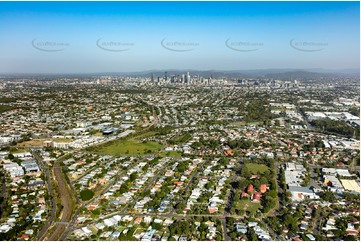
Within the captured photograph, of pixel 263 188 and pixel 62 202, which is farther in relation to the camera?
pixel 263 188

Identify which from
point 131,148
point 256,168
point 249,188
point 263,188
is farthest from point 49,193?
point 256,168

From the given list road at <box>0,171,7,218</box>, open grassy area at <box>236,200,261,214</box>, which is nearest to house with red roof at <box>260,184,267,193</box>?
open grassy area at <box>236,200,261,214</box>

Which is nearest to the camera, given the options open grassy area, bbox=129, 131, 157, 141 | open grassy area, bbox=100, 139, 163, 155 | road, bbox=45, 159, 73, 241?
road, bbox=45, 159, 73, 241

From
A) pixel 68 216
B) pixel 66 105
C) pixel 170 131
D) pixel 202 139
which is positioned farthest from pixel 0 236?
pixel 66 105

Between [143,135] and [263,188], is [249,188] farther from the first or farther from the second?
[143,135]

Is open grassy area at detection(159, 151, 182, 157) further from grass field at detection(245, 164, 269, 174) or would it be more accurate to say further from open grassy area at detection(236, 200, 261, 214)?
open grassy area at detection(236, 200, 261, 214)

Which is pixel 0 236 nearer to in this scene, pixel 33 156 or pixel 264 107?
pixel 33 156

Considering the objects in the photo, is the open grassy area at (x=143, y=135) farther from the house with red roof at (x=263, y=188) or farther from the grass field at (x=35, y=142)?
the house with red roof at (x=263, y=188)

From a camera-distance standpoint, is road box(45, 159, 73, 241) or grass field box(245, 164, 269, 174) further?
grass field box(245, 164, 269, 174)
